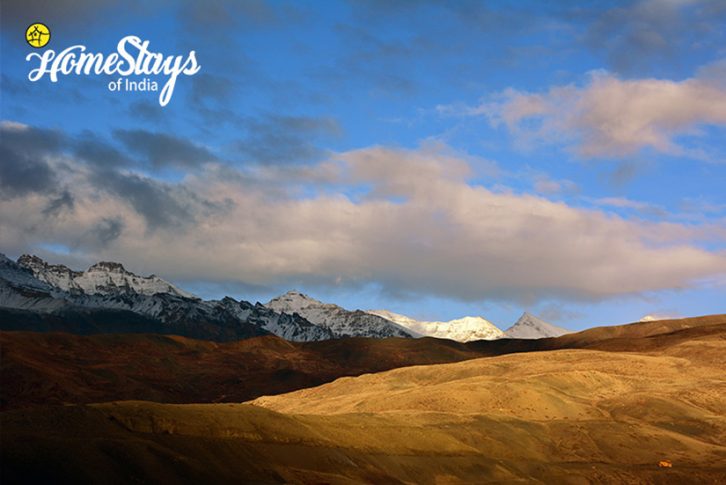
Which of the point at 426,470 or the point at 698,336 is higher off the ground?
the point at 698,336

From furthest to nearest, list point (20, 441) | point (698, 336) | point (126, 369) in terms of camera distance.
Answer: point (126, 369)
point (698, 336)
point (20, 441)

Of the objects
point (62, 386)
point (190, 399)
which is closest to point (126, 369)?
point (190, 399)

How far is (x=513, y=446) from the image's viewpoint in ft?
238

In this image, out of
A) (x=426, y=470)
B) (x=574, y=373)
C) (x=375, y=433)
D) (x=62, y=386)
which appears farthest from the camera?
(x=62, y=386)

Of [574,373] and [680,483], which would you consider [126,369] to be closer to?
[574,373]

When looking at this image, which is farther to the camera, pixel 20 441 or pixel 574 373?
pixel 574 373

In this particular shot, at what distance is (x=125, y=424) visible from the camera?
2069 inches

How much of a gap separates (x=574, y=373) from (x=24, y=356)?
114130 mm

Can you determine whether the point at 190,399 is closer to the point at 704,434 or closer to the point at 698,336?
the point at 698,336

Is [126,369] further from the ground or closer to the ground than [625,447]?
further from the ground

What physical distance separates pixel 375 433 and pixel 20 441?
29.6 meters

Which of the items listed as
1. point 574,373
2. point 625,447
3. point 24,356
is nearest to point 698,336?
point 574,373

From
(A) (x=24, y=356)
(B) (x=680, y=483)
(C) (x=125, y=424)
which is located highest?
(A) (x=24, y=356)

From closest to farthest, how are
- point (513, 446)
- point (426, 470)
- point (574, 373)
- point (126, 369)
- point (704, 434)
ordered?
point (426, 470) < point (513, 446) < point (704, 434) < point (574, 373) < point (126, 369)
